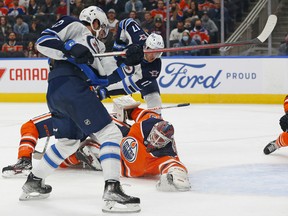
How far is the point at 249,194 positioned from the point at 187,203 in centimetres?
46

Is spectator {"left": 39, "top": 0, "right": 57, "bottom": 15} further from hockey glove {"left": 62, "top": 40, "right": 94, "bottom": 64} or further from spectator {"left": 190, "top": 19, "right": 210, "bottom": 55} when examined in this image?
hockey glove {"left": 62, "top": 40, "right": 94, "bottom": 64}

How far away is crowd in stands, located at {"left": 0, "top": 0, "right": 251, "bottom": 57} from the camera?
36.3 feet

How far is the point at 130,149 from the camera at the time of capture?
15.3 feet

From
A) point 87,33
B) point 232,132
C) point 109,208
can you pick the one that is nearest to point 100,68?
point 87,33

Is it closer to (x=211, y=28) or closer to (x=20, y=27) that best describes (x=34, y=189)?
(x=211, y=28)

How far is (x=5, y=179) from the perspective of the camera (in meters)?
4.75

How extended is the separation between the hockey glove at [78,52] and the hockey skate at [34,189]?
76cm

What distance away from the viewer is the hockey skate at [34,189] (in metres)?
4.04

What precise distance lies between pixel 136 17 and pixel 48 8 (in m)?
1.71

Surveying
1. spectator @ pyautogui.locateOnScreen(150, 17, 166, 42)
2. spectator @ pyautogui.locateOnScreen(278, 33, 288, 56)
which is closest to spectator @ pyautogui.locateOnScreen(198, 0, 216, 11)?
spectator @ pyautogui.locateOnScreen(150, 17, 166, 42)

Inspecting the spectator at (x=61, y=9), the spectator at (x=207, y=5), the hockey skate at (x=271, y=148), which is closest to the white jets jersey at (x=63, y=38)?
the hockey skate at (x=271, y=148)

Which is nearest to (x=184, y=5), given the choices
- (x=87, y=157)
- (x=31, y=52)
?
(x=31, y=52)

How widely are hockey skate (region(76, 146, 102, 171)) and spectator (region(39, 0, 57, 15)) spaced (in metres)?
7.48

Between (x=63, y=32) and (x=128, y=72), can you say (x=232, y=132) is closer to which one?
(x=128, y=72)
